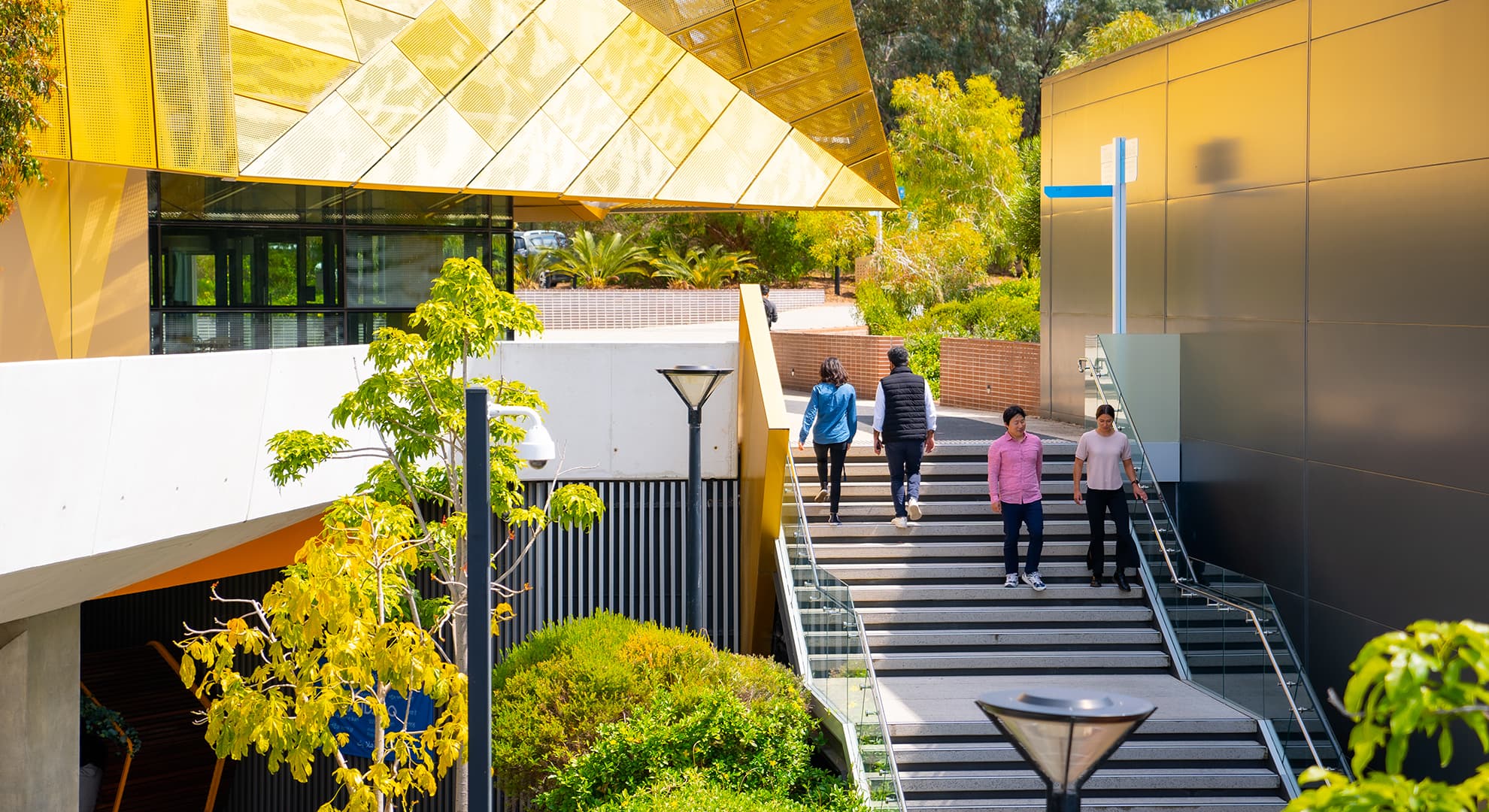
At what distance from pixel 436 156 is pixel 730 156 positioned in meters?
4.26

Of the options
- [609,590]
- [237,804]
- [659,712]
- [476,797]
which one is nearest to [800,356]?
[609,590]

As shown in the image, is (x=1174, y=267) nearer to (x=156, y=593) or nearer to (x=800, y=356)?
(x=800, y=356)

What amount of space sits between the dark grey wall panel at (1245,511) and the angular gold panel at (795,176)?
6621mm

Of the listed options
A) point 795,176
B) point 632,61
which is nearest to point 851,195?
point 795,176

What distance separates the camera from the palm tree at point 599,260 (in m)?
37.6

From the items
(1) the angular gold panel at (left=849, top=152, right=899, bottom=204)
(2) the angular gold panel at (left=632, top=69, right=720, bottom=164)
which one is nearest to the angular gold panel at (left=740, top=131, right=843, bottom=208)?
(1) the angular gold panel at (left=849, top=152, right=899, bottom=204)

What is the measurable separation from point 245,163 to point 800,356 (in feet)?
44.1

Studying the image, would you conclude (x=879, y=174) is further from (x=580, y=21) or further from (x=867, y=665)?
(x=867, y=665)

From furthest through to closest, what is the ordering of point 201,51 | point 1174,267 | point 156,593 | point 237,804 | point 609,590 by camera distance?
point 156,593 → point 237,804 → point 609,590 → point 1174,267 → point 201,51

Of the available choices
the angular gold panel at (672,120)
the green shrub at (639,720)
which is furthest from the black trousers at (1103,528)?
the angular gold panel at (672,120)

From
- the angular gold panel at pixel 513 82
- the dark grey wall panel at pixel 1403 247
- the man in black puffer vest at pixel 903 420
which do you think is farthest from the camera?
the angular gold panel at pixel 513 82

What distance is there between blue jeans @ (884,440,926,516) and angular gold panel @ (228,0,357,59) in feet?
25.3

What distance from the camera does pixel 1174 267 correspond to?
48.8ft

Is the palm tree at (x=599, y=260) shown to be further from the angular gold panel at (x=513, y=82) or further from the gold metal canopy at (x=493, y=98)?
the angular gold panel at (x=513, y=82)
